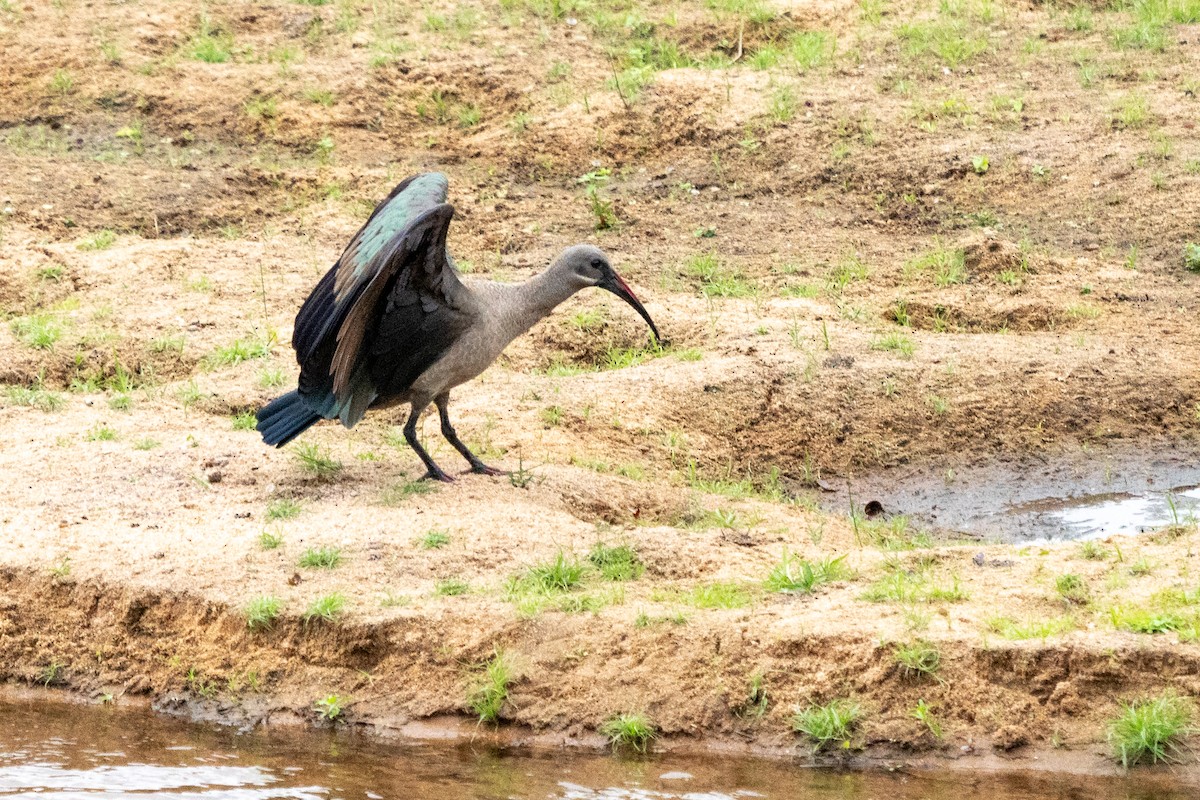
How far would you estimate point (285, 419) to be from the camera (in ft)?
Answer: 19.6

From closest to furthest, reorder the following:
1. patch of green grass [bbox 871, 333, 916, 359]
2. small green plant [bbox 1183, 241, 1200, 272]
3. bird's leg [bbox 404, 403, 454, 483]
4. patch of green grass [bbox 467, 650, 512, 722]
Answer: patch of green grass [bbox 467, 650, 512, 722]
bird's leg [bbox 404, 403, 454, 483]
patch of green grass [bbox 871, 333, 916, 359]
small green plant [bbox 1183, 241, 1200, 272]

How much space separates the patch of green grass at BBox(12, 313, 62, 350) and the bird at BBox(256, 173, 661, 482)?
89.1 inches

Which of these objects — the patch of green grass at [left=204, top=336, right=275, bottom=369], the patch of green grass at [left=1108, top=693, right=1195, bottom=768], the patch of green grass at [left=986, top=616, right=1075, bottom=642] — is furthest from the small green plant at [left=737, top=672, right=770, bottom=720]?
the patch of green grass at [left=204, top=336, right=275, bottom=369]

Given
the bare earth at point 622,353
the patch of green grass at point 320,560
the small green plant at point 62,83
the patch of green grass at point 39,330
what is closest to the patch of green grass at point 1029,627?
the bare earth at point 622,353

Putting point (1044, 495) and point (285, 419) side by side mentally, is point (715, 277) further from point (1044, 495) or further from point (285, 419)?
point (285, 419)

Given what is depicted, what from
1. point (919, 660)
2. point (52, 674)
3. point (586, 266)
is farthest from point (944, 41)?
point (52, 674)

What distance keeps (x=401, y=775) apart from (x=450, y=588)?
799mm

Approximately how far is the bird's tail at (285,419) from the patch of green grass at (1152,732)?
3.03m

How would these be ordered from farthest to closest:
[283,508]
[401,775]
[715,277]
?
[715,277]
[283,508]
[401,775]

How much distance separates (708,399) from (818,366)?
2.02 ft

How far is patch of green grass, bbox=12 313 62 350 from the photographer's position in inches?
305

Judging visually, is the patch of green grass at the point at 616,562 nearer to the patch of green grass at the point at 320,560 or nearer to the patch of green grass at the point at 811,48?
the patch of green grass at the point at 320,560

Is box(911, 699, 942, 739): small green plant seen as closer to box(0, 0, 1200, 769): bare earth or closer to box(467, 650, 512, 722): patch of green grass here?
box(0, 0, 1200, 769): bare earth

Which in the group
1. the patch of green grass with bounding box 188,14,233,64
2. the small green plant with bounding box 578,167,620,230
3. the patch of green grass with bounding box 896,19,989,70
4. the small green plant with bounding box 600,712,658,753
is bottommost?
the small green plant with bounding box 578,167,620,230
